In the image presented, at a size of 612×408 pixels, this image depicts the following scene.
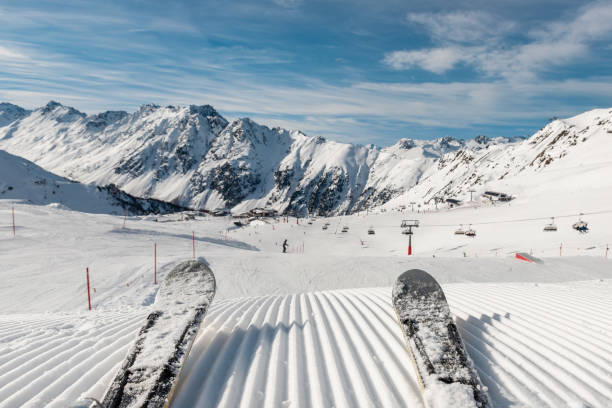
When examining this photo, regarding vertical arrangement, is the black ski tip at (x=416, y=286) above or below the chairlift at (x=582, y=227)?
above

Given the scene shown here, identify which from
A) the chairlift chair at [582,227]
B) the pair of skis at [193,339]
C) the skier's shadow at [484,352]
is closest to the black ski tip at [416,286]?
A: the pair of skis at [193,339]

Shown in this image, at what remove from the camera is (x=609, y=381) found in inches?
179

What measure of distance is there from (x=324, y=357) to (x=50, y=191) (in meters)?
163

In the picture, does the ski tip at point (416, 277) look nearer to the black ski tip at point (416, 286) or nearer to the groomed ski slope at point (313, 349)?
the black ski tip at point (416, 286)

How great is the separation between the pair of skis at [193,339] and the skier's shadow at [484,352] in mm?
382

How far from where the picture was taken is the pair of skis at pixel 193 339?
4.00m

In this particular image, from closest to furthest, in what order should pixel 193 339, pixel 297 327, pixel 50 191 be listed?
pixel 193 339
pixel 297 327
pixel 50 191

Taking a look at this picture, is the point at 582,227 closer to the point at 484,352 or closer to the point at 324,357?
the point at 484,352

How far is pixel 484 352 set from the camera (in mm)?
5355

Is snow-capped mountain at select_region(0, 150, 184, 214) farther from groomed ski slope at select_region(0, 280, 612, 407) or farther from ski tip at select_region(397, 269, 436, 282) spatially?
ski tip at select_region(397, 269, 436, 282)

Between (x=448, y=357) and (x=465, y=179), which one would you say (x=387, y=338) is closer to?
(x=448, y=357)

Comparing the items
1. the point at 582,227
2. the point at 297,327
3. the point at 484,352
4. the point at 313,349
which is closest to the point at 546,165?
the point at 582,227

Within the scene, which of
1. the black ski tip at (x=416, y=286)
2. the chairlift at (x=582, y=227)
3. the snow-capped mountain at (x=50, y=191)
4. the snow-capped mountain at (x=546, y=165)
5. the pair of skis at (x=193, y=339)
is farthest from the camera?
the snow-capped mountain at (x=50, y=191)

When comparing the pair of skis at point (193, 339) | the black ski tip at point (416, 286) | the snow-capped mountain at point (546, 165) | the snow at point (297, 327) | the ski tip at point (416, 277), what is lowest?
the snow at point (297, 327)
